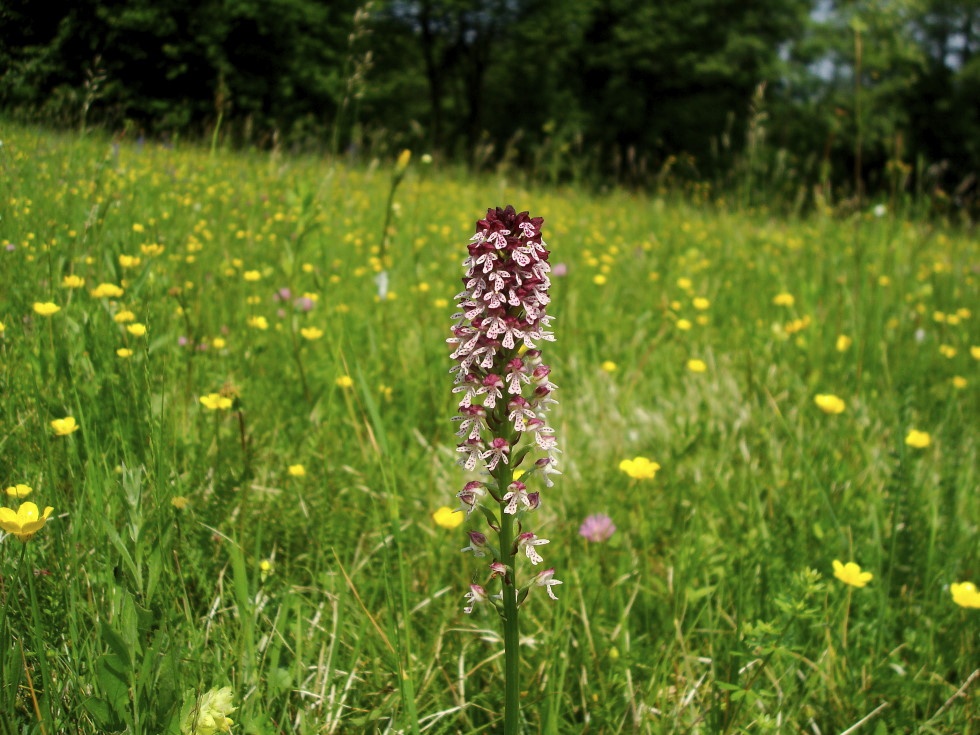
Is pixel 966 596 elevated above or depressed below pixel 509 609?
below

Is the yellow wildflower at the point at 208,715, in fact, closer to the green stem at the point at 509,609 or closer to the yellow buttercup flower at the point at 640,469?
the green stem at the point at 509,609

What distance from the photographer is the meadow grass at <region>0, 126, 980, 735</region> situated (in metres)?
1.23

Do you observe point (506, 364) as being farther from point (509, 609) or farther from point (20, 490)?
point (20, 490)

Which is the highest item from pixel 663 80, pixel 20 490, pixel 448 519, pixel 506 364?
pixel 663 80

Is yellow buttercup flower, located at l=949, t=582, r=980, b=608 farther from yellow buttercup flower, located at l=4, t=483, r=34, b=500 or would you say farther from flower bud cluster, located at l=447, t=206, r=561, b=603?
yellow buttercup flower, located at l=4, t=483, r=34, b=500

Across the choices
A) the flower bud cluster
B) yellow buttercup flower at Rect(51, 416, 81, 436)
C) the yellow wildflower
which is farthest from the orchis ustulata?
yellow buttercup flower at Rect(51, 416, 81, 436)

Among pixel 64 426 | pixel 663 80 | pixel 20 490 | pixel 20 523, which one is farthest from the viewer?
pixel 663 80

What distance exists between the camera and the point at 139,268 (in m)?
2.49

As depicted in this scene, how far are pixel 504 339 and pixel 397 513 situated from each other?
0.67 meters

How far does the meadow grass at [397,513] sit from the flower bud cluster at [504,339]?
0.41 meters

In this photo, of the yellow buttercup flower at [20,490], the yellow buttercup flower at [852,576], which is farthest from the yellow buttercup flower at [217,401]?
the yellow buttercup flower at [852,576]

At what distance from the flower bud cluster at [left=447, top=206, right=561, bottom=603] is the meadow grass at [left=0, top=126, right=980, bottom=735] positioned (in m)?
0.41

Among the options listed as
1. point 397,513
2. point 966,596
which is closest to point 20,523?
point 397,513

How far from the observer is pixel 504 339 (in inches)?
34.5
